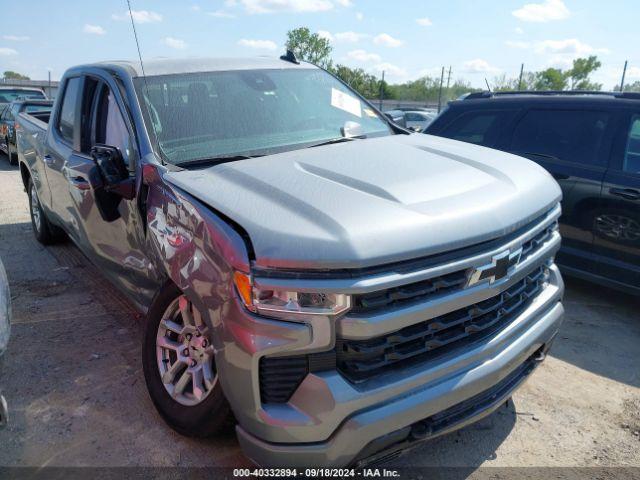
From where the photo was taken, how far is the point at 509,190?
8.13ft

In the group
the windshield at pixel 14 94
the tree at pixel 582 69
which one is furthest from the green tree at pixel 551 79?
the windshield at pixel 14 94

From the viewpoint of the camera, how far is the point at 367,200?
218cm

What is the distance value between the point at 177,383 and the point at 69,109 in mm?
2741

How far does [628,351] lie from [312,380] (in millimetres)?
2845

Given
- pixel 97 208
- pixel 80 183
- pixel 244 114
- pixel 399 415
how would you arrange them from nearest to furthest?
pixel 399 415
pixel 244 114
pixel 97 208
pixel 80 183

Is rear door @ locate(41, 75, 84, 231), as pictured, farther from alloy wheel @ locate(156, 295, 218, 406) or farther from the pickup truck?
alloy wheel @ locate(156, 295, 218, 406)

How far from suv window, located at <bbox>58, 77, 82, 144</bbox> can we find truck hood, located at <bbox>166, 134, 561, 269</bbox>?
80.7 inches

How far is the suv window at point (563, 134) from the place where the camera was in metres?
4.37

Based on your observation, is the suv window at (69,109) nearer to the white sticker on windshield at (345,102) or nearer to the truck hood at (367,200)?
the white sticker on windshield at (345,102)

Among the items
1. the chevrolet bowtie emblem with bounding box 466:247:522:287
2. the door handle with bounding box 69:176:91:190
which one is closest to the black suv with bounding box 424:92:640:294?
the chevrolet bowtie emblem with bounding box 466:247:522:287

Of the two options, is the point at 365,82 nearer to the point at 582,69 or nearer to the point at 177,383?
the point at 582,69

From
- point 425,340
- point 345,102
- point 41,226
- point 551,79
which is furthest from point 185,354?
point 551,79

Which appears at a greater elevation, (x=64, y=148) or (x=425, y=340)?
(x=64, y=148)

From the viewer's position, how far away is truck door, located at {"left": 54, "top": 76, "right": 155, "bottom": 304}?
3.06 m
